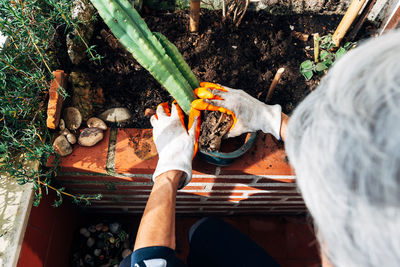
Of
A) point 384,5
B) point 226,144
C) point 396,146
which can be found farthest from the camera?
point 384,5

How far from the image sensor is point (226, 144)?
42.9 inches

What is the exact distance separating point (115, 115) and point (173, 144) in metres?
0.31

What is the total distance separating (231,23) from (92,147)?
877 mm

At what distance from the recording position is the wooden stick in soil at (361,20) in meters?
1.23

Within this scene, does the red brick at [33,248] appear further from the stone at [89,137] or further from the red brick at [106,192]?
the stone at [89,137]

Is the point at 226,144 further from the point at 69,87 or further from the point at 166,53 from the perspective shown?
the point at 69,87

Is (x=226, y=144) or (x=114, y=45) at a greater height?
(x=114, y=45)

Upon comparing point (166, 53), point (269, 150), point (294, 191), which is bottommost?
point (294, 191)

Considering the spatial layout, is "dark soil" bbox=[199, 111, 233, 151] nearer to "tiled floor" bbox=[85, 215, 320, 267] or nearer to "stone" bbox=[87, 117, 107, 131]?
"stone" bbox=[87, 117, 107, 131]

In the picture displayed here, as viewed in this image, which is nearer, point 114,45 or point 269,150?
point 269,150

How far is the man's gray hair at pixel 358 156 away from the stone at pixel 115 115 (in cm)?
80

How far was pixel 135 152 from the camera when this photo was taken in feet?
3.47

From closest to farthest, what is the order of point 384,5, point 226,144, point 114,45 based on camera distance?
point 226,144, point 114,45, point 384,5

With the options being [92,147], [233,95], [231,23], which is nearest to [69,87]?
[92,147]
